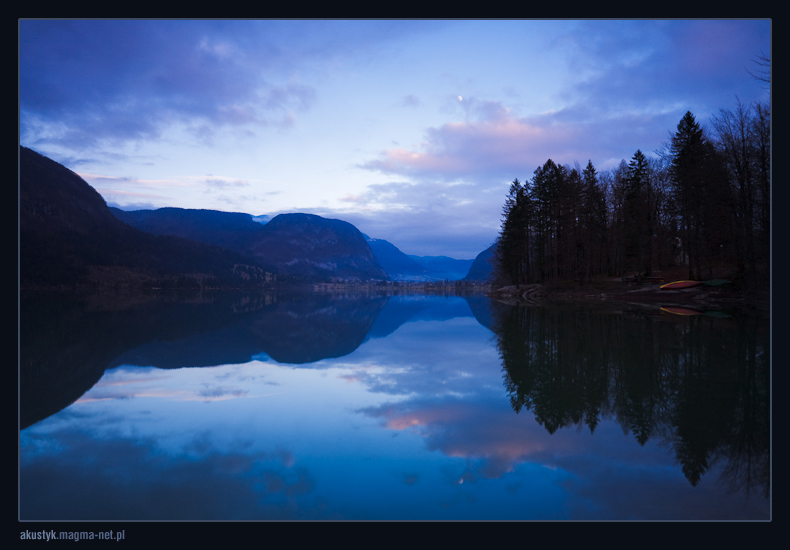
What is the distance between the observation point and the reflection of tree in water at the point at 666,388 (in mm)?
5938

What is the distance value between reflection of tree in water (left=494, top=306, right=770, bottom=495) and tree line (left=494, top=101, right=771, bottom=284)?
19497 millimetres

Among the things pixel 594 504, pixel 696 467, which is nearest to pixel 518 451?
pixel 594 504

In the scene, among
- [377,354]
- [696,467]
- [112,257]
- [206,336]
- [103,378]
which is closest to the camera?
[696,467]

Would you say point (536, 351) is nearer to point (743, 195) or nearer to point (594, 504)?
point (594, 504)

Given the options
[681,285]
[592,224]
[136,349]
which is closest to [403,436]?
[136,349]

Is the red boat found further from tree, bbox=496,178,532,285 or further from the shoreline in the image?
tree, bbox=496,178,532,285

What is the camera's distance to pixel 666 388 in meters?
8.80

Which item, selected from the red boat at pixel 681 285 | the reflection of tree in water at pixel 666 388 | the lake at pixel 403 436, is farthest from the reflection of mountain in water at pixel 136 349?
the red boat at pixel 681 285

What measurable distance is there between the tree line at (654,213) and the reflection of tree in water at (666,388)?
19.5m

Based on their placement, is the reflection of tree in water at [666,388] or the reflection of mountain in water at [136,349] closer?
the reflection of tree in water at [666,388]

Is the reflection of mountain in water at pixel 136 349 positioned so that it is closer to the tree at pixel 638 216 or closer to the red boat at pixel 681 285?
the red boat at pixel 681 285

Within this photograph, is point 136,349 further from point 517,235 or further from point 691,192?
point 517,235
